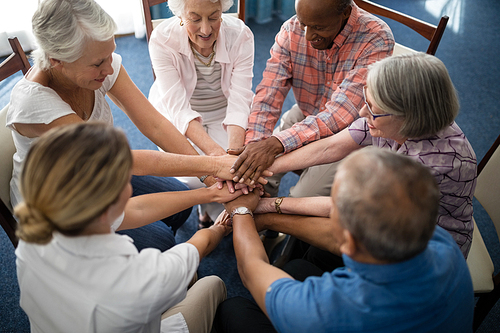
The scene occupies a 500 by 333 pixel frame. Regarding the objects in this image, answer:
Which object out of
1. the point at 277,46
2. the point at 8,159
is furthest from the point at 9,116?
the point at 277,46

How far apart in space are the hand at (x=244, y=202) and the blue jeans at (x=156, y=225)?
29 cm

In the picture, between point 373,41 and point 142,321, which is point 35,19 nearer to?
point 142,321

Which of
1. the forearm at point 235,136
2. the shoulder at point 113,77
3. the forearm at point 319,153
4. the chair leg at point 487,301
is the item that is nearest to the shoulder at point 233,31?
the forearm at point 235,136

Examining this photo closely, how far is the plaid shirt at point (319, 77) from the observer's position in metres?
1.71

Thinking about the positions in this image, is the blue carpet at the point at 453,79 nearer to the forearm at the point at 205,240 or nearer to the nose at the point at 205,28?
the forearm at the point at 205,240

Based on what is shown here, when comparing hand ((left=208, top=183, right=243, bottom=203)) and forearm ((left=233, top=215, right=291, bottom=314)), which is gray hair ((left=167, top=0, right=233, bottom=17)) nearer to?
hand ((left=208, top=183, right=243, bottom=203))

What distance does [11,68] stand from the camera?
1536 mm

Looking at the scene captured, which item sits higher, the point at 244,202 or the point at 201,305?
the point at 244,202

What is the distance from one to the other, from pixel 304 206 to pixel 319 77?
2.46 ft

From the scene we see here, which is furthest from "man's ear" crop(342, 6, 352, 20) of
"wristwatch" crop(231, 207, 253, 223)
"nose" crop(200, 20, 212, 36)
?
"wristwatch" crop(231, 207, 253, 223)

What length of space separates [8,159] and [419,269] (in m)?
1.51

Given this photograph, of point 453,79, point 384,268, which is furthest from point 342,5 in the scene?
point 453,79

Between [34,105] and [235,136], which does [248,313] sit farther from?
[34,105]

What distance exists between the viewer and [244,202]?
1.58 meters
